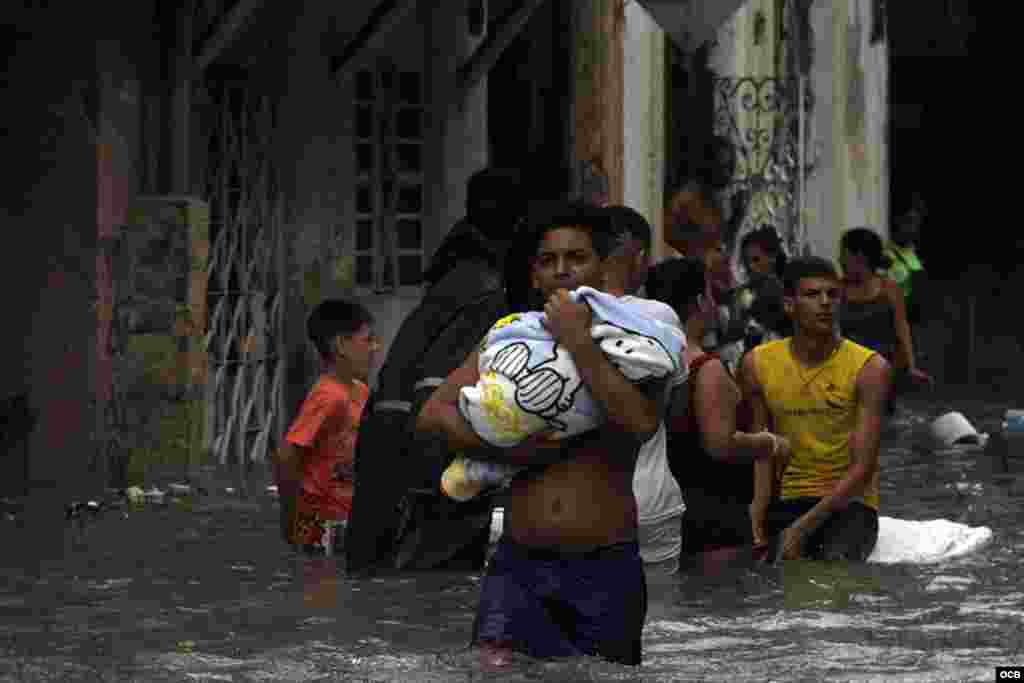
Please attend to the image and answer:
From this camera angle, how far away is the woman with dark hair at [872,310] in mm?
16141

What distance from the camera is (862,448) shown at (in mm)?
10391

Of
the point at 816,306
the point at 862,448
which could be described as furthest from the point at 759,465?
the point at 816,306

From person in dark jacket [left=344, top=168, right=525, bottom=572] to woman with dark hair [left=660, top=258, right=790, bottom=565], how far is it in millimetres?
840

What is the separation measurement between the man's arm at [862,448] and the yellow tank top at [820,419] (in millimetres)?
50

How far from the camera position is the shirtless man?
700cm

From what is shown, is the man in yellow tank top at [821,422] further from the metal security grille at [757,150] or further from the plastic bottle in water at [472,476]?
the metal security grille at [757,150]

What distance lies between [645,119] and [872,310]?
4.94m

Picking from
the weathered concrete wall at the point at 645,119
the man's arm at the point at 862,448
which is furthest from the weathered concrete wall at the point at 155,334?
the weathered concrete wall at the point at 645,119

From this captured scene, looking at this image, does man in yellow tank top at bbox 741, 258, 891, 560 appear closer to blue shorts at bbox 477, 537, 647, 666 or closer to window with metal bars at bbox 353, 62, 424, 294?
blue shorts at bbox 477, 537, 647, 666

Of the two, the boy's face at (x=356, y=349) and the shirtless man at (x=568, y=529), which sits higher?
the boy's face at (x=356, y=349)

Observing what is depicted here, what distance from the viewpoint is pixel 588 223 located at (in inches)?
277

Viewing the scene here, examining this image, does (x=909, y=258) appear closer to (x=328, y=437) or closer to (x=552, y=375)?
(x=328, y=437)

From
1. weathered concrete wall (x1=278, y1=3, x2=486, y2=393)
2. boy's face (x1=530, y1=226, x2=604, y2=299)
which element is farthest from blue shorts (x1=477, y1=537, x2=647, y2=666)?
weathered concrete wall (x1=278, y1=3, x2=486, y2=393)

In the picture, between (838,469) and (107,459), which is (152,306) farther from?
(838,469)
